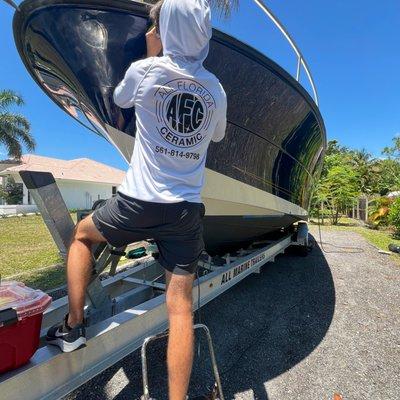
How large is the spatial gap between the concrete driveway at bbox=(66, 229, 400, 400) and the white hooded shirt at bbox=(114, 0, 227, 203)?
131cm

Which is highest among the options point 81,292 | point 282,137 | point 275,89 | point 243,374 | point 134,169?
point 275,89

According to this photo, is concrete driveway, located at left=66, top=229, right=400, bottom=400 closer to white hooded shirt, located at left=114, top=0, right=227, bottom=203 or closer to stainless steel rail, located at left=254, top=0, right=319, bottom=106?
white hooded shirt, located at left=114, top=0, right=227, bottom=203

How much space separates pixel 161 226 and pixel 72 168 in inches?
1172

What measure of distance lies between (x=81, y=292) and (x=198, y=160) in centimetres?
79

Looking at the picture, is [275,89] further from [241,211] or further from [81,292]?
[81,292]

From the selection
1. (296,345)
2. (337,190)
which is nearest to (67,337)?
(296,345)

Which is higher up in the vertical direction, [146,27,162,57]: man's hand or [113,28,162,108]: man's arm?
[146,27,162,57]: man's hand

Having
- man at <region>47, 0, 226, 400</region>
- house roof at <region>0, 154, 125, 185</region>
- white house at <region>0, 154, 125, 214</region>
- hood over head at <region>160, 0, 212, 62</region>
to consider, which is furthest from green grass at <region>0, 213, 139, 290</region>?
house roof at <region>0, 154, 125, 185</region>

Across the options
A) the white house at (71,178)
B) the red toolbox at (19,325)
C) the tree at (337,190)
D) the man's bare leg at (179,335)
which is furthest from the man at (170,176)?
the white house at (71,178)

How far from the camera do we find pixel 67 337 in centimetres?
148

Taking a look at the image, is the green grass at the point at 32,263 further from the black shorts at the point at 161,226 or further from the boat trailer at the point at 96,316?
the black shorts at the point at 161,226

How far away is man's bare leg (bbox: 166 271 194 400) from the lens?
4.63ft

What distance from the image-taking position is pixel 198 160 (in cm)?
155

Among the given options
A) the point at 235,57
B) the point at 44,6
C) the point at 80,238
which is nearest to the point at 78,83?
the point at 44,6
